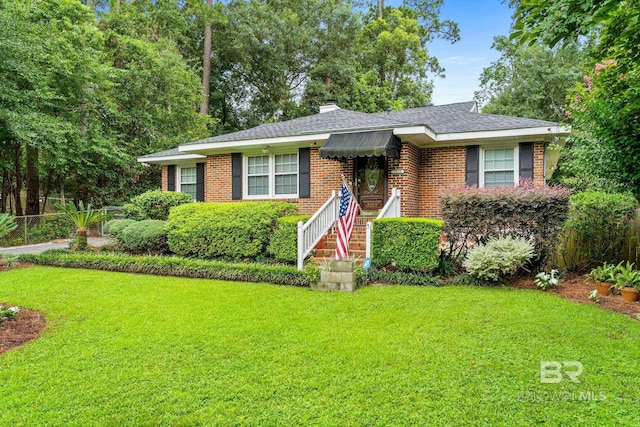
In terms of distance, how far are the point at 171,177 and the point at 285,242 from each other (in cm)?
811

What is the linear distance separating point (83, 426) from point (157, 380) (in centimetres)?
70

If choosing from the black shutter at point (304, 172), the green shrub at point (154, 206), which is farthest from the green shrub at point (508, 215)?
the green shrub at point (154, 206)

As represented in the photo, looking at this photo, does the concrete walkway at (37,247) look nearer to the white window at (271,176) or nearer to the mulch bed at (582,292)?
the white window at (271,176)

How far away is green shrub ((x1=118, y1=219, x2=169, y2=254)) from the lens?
9.80m

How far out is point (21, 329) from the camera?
4.70 meters

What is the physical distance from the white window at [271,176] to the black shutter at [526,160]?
6.52m

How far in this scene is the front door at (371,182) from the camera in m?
10.8

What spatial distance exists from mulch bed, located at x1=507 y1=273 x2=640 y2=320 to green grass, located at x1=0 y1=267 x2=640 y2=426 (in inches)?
15.0

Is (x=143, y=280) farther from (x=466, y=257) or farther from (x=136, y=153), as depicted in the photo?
(x=136, y=153)

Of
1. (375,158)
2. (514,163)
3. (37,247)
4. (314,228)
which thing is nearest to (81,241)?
(37,247)

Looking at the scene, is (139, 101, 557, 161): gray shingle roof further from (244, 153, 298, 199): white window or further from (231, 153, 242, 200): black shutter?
(244, 153, 298, 199): white window

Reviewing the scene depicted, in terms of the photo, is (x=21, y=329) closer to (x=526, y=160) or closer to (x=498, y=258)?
(x=498, y=258)

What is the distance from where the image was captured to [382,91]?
2623cm

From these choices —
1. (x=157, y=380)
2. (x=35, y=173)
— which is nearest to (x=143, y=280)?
(x=157, y=380)
